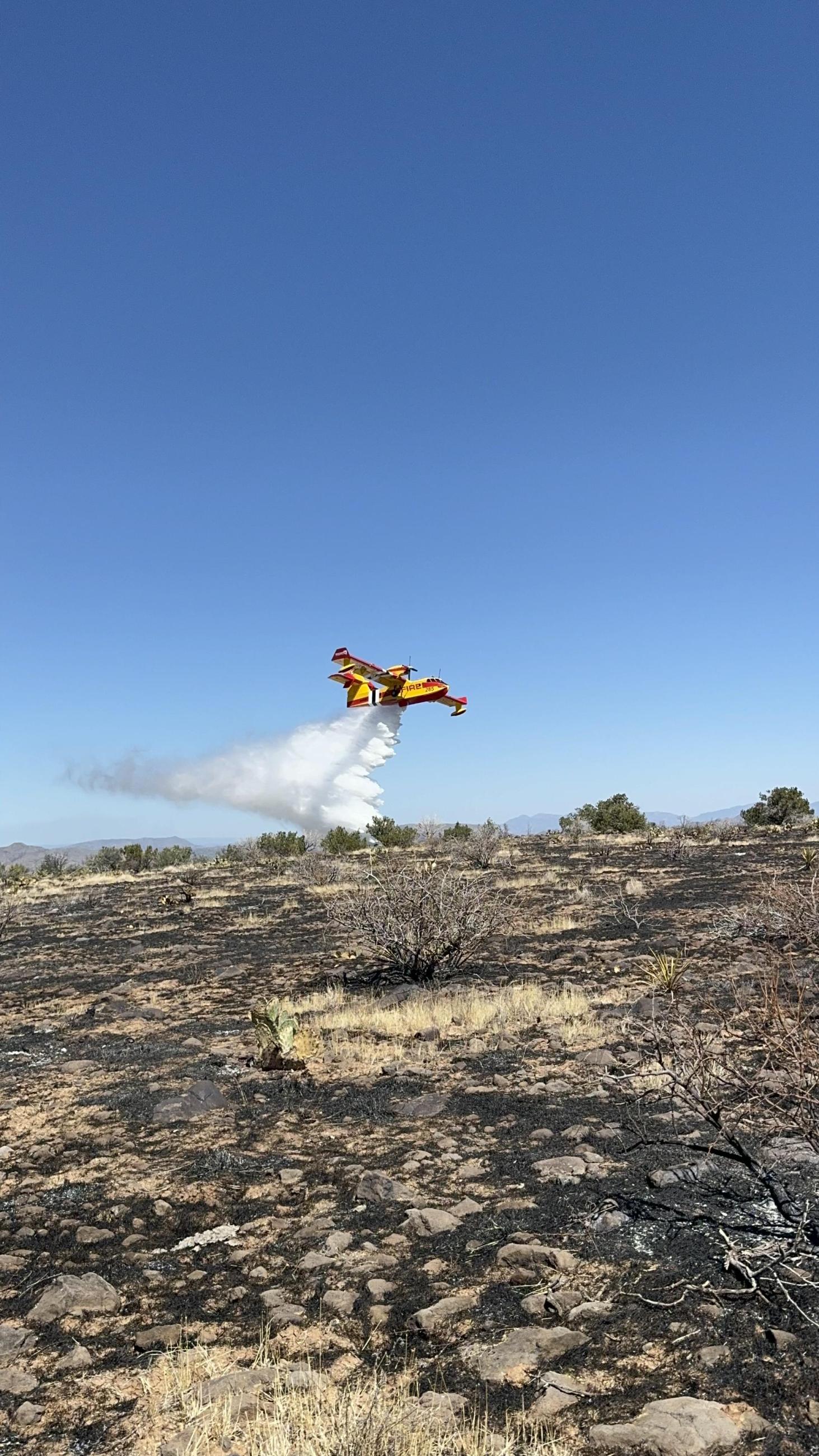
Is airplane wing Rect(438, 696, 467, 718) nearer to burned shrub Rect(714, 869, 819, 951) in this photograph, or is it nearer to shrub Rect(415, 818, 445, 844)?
shrub Rect(415, 818, 445, 844)

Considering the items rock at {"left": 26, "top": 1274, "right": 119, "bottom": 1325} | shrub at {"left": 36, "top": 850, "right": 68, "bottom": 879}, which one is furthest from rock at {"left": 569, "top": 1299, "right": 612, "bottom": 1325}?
shrub at {"left": 36, "top": 850, "right": 68, "bottom": 879}

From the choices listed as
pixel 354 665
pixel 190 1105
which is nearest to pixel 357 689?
pixel 354 665

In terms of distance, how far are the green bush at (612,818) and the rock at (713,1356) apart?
40.1 meters

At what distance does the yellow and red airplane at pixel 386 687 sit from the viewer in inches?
1994

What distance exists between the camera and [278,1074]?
8.89 meters

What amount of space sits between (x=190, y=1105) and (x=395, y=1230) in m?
3.12

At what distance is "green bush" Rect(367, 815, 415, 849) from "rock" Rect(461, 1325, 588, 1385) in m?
40.3

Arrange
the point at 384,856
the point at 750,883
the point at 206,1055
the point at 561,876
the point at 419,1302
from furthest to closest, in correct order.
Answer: the point at 384,856
the point at 561,876
the point at 750,883
the point at 206,1055
the point at 419,1302

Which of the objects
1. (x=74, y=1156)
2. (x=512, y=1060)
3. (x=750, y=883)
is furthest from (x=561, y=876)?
(x=74, y=1156)

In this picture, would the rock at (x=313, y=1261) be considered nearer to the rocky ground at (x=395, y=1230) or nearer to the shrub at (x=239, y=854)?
the rocky ground at (x=395, y=1230)

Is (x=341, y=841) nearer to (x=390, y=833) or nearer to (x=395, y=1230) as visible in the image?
(x=390, y=833)

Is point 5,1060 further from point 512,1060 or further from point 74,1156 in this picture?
point 512,1060

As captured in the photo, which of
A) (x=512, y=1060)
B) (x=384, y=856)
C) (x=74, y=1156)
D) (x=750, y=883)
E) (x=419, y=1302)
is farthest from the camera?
(x=384, y=856)

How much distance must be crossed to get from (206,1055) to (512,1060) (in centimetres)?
339
